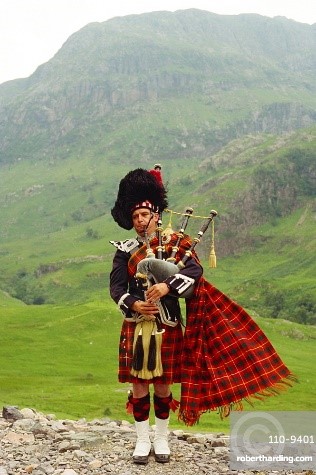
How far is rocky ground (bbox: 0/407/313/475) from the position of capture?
318 inches

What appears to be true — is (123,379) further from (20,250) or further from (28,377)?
(20,250)

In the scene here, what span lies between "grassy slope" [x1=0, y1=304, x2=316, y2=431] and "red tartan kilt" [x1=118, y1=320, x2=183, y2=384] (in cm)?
1118

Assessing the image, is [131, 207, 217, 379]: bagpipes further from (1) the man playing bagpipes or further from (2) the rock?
(2) the rock

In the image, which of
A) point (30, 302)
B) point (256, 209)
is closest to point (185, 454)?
point (30, 302)

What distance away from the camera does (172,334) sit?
836cm

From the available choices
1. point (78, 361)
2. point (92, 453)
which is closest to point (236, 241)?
point (78, 361)

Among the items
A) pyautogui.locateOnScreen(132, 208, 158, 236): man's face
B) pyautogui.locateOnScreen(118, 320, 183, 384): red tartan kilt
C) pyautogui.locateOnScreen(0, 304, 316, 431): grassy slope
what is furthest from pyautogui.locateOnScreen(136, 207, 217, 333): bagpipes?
pyautogui.locateOnScreen(0, 304, 316, 431): grassy slope

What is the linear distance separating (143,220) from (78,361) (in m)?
36.1

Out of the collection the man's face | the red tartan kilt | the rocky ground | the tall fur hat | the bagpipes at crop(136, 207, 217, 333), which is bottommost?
the rocky ground

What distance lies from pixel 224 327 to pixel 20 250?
6771 inches

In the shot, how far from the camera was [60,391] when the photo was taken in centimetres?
3009

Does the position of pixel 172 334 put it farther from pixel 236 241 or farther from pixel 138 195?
pixel 236 241

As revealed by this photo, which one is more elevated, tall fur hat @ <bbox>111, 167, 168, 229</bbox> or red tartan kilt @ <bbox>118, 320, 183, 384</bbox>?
tall fur hat @ <bbox>111, 167, 168, 229</bbox>

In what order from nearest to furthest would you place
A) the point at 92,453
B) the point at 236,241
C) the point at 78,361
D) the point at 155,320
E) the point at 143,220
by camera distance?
the point at 155,320 < the point at 143,220 < the point at 92,453 < the point at 78,361 < the point at 236,241
